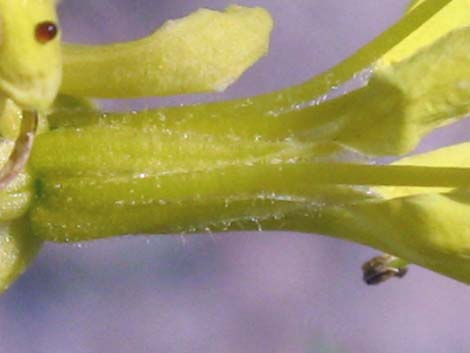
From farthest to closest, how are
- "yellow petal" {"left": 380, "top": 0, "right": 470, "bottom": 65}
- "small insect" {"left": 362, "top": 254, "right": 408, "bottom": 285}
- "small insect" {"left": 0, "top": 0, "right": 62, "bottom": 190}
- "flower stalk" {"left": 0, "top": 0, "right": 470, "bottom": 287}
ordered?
"small insect" {"left": 362, "top": 254, "right": 408, "bottom": 285}, "yellow petal" {"left": 380, "top": 0, "right": 470, "bottom": 65}, "flower stalk" {"left": 0, "top": 0, "right": 470, "bottom": 287}, "small insect" {"left": 0, "top": 0, "right": 62, "bottom": 190}

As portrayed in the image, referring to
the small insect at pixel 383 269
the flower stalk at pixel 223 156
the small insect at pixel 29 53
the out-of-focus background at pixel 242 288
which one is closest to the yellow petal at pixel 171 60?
the flower stalk at pixel 223 156

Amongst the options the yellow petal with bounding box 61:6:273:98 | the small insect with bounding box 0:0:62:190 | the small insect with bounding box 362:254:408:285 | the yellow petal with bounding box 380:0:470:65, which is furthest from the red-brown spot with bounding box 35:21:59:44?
the small insect with bounding box 362:254:408:285

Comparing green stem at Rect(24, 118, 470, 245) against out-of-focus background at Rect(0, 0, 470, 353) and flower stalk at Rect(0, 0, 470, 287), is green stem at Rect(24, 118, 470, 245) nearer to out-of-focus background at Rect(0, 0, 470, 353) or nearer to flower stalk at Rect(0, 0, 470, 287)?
flower stalk at Rect(0, 0, 470, 287)

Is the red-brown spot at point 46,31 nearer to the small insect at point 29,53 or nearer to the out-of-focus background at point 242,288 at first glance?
the small insect at point 29,53

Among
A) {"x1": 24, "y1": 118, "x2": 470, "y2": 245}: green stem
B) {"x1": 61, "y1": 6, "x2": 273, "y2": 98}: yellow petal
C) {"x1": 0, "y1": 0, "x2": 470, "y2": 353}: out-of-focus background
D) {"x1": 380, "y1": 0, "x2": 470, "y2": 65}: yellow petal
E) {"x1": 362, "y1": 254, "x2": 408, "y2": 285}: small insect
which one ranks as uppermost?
{"x1": 61, "y1": 6, "x2": 273, "y2": 98}: yellow petal

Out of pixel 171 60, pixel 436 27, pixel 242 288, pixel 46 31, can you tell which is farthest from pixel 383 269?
pixel 242 288

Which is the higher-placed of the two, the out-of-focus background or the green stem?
the green stem
